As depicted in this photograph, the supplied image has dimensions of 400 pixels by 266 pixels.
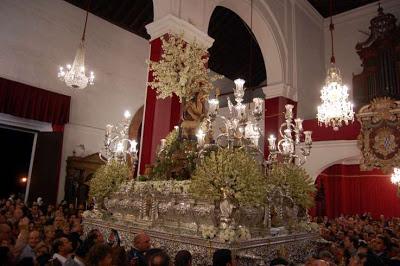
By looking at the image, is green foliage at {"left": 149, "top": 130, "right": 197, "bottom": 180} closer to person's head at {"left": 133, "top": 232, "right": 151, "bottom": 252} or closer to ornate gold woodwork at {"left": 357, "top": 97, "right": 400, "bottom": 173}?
person's head at {"left": 133, "top": 232, "right": 151, "bottom": 252}

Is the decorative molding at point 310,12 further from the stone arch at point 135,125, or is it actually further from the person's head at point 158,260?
the person's head at point 158,260

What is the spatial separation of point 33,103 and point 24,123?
808mm

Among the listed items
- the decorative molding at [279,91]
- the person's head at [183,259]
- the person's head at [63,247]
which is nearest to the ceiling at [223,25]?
the decorative molding at [279,91]

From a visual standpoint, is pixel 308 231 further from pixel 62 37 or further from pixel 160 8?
pixel 62 37

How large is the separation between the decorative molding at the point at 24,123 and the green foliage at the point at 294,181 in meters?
8.02

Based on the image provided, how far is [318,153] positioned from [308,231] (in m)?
5.48

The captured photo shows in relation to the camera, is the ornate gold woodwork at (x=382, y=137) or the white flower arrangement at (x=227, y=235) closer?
the white flower arrangement at (x=227, y=235)

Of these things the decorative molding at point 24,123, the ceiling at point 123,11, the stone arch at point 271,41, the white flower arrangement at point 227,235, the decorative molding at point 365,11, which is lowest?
the white flower arrangement at point 227,235

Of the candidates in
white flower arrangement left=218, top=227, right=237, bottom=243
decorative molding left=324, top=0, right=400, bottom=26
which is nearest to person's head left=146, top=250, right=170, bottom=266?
white flower arrangement left=218, top=227, right=237, bottom=243

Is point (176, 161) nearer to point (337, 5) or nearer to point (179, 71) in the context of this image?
point (179, 71)

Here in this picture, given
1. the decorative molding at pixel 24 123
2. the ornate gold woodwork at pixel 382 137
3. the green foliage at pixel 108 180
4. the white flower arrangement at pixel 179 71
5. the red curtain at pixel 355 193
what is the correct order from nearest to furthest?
the white flower arrangement at pixel 179 71
the green foliage at pixel 108 180
the ornate gold woodwork at pixel 382 137
the decorative molding at pixel 24 123
the red curtain at pixel 355 193

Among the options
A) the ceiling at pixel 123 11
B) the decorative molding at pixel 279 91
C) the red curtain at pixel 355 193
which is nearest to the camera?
the decorative molding at pixel 279 91

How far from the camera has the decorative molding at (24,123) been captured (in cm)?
992

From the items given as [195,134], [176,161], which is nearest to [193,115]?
[195,134]
